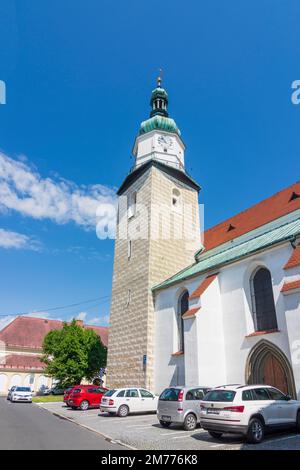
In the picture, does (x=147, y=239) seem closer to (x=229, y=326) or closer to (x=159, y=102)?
(x=229, y=326)

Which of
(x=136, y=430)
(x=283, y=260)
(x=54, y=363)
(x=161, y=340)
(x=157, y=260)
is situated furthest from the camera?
(x=54, y=363)

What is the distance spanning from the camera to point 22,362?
4609 cm

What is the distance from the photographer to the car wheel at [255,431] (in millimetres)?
8656

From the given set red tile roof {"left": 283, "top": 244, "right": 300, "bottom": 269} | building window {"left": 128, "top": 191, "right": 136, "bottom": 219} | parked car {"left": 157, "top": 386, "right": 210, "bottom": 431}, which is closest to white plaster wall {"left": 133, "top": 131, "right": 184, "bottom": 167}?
building window {"left": 128, "top": 191, "right": 136, "bottom": 219}

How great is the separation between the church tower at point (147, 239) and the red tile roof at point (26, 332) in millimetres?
25909

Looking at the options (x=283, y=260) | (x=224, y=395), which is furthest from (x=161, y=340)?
(x=224, y=395)

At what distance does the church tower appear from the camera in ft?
72.7

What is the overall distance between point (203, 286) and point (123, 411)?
737 cm

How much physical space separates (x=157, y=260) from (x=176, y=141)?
12033mm

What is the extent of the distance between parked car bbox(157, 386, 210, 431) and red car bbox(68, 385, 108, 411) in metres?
9.06

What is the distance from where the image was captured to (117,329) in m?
24.3

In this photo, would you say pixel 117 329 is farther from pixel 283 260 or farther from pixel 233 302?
pixel 283 260

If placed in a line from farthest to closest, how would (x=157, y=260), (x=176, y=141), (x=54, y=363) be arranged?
(x=54, y=363) < (x=176, y=141) < (x=157, y=260)

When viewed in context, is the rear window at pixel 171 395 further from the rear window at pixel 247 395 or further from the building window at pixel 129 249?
the building window at pixel 129 249
